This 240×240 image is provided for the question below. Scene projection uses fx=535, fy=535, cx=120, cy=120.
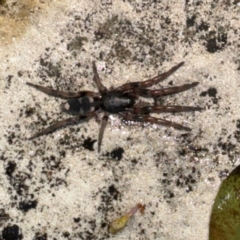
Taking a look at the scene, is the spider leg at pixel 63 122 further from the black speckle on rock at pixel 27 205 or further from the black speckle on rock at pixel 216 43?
Answer: the black speckle on rock at pixel 216 43

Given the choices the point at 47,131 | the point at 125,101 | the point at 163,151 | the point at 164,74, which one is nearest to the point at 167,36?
the point at 164,74

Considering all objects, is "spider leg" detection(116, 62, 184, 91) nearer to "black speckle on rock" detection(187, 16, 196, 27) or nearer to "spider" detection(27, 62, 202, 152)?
"spider" detection(27, 62, 202, 152)

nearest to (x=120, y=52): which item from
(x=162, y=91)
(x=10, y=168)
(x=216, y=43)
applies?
(x=162, y=91)

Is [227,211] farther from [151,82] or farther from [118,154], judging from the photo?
[151,82]

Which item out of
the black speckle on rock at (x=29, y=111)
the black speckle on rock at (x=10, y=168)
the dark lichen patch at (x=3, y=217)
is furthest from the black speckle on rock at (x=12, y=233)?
the black speckle on rock at (x=29, y=111)

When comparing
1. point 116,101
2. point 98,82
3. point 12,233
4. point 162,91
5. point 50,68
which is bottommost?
point 12,233

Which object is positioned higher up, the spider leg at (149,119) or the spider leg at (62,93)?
the spider leg at (62,93)
